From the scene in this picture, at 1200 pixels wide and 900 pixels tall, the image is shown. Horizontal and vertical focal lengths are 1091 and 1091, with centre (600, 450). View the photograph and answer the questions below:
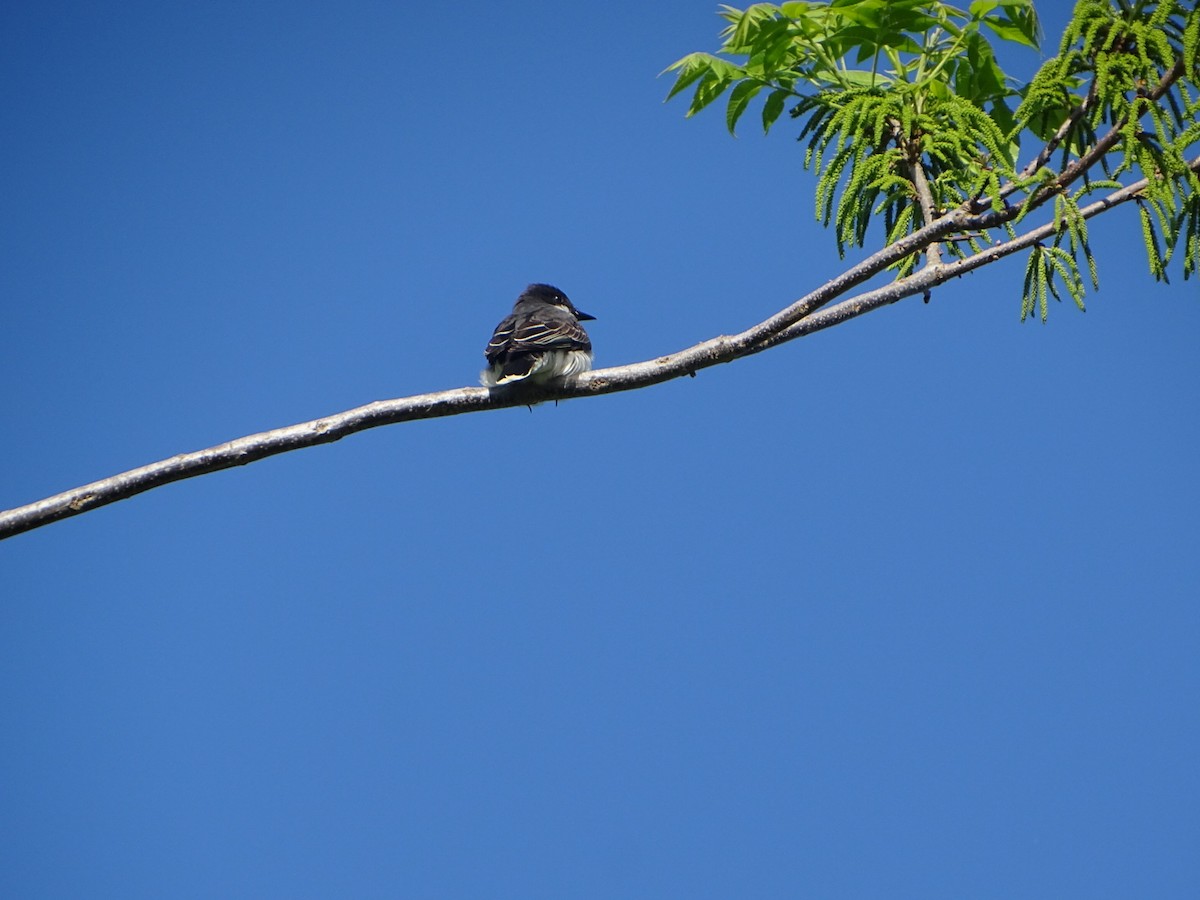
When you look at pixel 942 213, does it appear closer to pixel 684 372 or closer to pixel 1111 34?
pixel 1111 34

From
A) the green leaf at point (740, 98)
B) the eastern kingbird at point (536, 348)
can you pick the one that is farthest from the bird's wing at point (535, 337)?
the green leaf at point (740, 98)

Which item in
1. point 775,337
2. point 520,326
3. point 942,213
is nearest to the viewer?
point 775,337

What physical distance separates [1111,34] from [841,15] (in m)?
1.25

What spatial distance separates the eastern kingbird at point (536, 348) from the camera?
6.09 m

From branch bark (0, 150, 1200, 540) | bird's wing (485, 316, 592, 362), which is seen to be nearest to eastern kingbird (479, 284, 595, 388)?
bird's wing (485, 316, 592, 362)

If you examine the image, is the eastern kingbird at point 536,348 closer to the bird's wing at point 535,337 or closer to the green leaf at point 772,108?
the bird's wing at point 535,337

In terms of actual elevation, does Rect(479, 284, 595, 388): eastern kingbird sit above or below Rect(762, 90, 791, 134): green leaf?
below

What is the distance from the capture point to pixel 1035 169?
4219 millimetres

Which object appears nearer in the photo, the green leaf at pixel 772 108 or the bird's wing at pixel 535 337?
the green leaf at pixel 772 108

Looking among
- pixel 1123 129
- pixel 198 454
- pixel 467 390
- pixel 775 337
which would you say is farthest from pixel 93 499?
pixel 1123 129

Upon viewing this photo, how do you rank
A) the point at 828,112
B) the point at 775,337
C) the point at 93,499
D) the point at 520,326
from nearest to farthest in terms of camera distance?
the point at 93,499 < the point at 775,337 < the point at 828,112 < the point at 520,326

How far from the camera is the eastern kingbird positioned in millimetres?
6094

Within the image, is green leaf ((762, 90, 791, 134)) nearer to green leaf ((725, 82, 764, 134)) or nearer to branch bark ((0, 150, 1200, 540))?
green leaf ((725, 82, 764, 134))

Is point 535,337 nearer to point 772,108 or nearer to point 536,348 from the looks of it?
point 536,348
